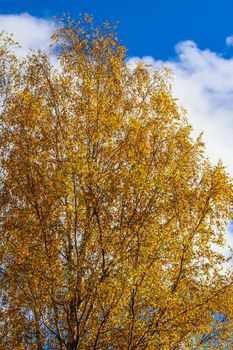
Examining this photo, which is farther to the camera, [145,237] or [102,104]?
[102,104]

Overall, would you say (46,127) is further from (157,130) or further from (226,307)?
(226,307)

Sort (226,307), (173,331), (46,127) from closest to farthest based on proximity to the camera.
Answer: (173,331), (226,307), (46,127)

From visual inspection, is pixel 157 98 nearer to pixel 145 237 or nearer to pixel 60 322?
pixel 145 237

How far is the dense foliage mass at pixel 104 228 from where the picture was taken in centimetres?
1312

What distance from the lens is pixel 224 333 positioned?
15.9 metres

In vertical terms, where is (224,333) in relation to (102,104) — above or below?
below

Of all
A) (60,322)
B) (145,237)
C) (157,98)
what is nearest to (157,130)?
(157,98)

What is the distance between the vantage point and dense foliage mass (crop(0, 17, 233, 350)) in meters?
13.1

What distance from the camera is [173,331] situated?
12797mm

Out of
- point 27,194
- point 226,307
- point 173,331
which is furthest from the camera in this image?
point 27,194

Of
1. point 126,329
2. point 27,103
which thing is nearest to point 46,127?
point 27,103

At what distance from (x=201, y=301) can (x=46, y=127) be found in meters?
7.36

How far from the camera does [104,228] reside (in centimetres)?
1418

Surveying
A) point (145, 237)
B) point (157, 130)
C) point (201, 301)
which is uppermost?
point (157, 130)
